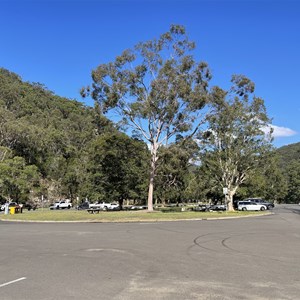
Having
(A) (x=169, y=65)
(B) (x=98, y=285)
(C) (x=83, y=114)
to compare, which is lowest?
(B) (x=98, y=285)

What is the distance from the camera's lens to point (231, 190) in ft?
187

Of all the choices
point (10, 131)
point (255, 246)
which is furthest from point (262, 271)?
point (10, 131)

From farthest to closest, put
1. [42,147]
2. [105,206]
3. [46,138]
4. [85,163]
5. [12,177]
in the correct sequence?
[46,138] < [42,147] < [85,163] < [105,206] < [12,177]

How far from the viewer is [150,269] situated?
9875mm

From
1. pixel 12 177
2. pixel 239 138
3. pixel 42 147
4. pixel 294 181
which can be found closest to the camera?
pixel 239 138

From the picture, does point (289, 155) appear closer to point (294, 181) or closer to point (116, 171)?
point (294, 181)

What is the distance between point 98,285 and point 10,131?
86.7 meters

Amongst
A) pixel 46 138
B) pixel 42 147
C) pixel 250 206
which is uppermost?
pixel 46 138

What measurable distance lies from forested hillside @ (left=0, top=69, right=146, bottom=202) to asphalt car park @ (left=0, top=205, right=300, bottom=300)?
48.1m

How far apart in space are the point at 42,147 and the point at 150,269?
311 ft

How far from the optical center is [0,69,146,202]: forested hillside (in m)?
71.2

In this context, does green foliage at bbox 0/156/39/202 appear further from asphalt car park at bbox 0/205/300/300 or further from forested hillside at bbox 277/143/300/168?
forested hillside at bbox 277/143/300/168

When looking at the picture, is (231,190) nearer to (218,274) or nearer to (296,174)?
(218,274)

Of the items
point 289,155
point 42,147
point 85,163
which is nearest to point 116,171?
point 85,163
